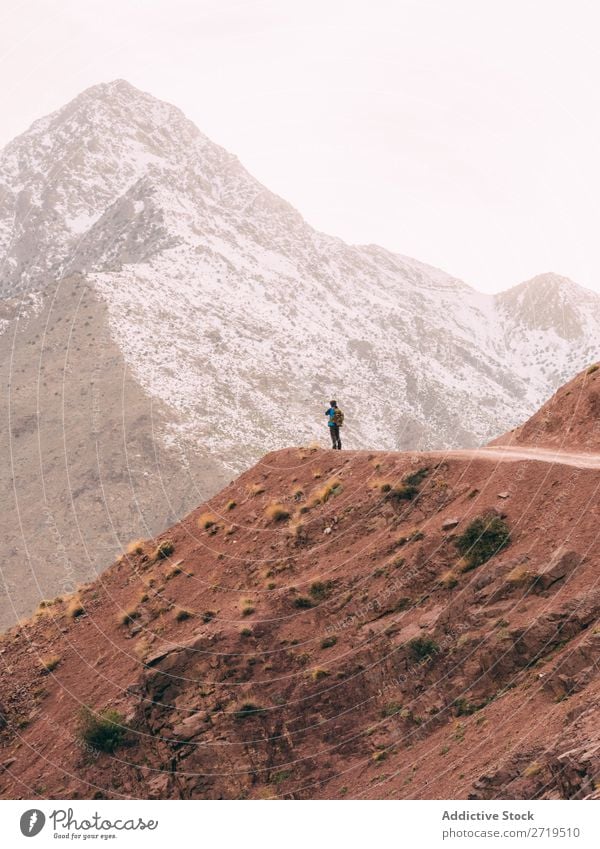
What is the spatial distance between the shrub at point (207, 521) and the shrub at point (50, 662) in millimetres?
6250

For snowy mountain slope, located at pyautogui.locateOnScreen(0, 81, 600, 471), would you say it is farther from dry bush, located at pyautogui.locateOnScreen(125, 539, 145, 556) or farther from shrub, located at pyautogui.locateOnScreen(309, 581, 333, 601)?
shrub, located at pyautogui.locateOnScreen(309, 581, 333, 601)

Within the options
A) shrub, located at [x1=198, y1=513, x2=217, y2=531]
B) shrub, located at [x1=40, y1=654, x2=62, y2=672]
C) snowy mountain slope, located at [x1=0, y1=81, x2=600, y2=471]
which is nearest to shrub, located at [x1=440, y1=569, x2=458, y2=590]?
shrub, located at [x1=198, y1=513, x2=217, y2=531]

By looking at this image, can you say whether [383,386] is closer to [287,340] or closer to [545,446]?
[287,340]

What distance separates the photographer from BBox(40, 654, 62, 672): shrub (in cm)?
3109

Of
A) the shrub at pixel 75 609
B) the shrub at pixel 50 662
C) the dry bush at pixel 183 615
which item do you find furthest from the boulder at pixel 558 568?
the shrub at pixel 75 609

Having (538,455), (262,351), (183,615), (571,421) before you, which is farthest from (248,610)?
(262,351)

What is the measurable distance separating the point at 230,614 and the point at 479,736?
9.30 meters

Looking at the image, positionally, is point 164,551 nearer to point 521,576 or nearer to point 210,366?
point 521,576

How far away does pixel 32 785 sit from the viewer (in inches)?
1076

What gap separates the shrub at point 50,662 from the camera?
102 ft

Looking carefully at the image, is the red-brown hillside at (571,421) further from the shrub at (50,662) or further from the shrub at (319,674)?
the shrub at (50,662)

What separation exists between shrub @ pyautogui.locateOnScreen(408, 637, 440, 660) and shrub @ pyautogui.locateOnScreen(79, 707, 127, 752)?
8.38m

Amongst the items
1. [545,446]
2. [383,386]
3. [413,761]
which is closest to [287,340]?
[383,386]
